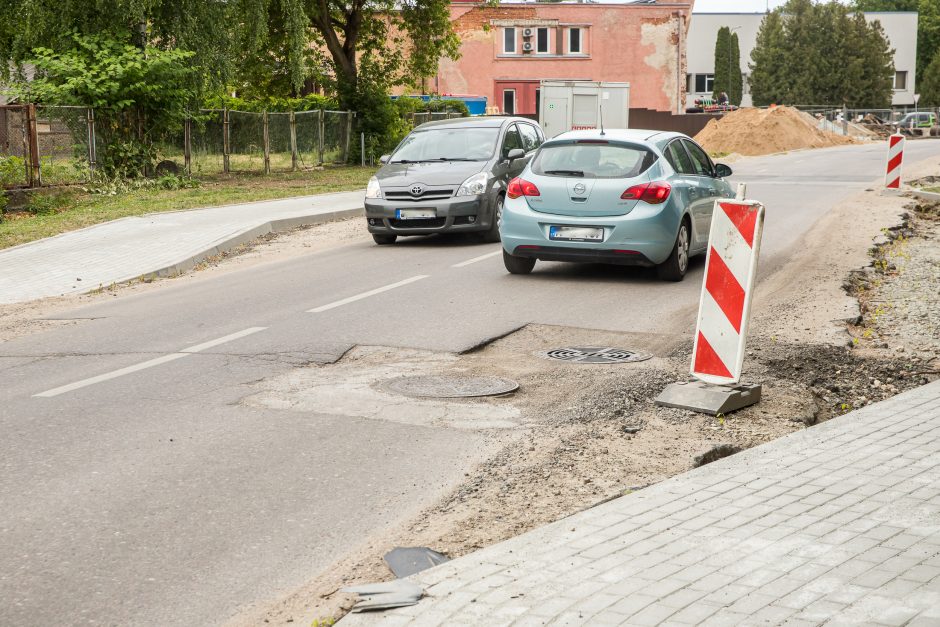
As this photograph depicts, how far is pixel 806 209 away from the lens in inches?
826

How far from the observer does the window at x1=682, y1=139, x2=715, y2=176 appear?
1312 centimetres

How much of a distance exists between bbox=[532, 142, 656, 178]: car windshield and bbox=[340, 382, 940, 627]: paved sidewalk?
6887 millimetres

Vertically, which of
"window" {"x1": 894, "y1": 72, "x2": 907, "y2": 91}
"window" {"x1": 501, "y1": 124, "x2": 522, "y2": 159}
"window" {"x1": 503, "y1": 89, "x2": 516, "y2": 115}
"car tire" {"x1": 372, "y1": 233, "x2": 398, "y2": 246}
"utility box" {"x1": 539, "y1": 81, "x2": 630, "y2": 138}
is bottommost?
"car tire" {"x1": 372, "y1": 233, "x2": 398, "y2": 246}

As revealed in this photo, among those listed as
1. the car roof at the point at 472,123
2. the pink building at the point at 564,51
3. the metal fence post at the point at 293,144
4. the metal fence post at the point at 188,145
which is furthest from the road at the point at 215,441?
the pink building at the point at 564,51

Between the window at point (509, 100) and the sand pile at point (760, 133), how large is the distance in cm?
1342

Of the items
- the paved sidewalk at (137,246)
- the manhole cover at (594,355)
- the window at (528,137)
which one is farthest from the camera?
the window at (528,137)

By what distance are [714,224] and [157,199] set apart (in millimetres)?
17640

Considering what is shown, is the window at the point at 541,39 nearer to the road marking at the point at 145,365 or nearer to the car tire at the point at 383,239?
the car tire at the point at 383,239

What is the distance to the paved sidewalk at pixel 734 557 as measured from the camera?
361cm

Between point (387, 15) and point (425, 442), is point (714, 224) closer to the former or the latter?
point (425, 442)

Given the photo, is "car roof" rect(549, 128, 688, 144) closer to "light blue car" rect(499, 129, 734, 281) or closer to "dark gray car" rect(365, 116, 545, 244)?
"light blue car" rect(499, 129, 734, 281)

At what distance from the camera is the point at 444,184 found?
15562 millimetres

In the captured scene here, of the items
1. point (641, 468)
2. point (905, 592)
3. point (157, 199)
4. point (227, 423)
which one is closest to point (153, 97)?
point (157, 199)

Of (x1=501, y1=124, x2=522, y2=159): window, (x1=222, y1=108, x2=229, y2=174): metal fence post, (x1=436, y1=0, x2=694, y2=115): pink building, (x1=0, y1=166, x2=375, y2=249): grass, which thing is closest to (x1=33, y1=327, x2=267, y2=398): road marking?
(x1=501, y1=124, x2=522, y2=159): window
